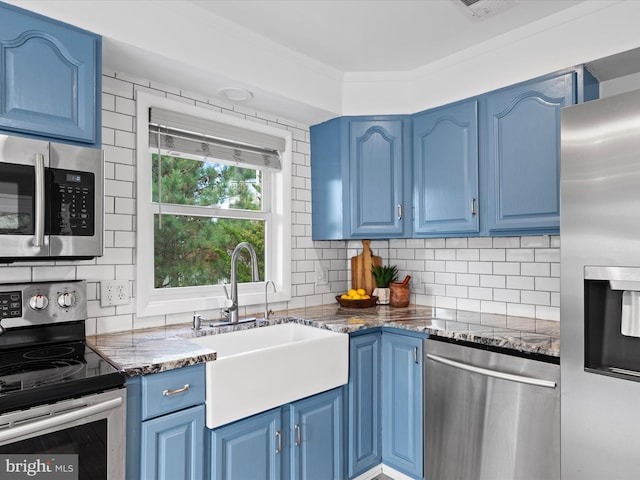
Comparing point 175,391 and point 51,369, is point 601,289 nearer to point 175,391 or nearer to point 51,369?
point 175,391

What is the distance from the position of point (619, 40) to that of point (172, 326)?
2629 millimetres

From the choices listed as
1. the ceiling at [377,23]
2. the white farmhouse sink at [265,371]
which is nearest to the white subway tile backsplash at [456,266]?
the white farmhouse sink at [265,371]

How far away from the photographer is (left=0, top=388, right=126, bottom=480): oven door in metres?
1.19

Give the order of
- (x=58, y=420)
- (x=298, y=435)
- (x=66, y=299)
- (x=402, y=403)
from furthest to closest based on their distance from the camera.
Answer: (x=402, y=403), (x=298, y=435), (x=66, y=299), (x=58, y=420)

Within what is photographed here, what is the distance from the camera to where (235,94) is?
7.91ft

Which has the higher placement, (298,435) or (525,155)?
(525,155)

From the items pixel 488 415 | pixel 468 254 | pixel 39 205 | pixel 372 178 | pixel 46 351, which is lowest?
pixel 488 415

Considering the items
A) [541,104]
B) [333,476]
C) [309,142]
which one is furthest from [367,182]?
[333,476]

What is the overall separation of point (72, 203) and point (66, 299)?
1.48 ft

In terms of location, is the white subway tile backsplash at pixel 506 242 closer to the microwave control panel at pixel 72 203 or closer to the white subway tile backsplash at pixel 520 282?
the white subway tile backsplash at pixel 520 282

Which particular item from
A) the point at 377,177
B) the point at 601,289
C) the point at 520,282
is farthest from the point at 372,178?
the point at 601,289

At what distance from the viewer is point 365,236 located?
2.79 m

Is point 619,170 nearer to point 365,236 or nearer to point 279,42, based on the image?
point 365,236

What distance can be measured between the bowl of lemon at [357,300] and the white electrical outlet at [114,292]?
4.60 ft
